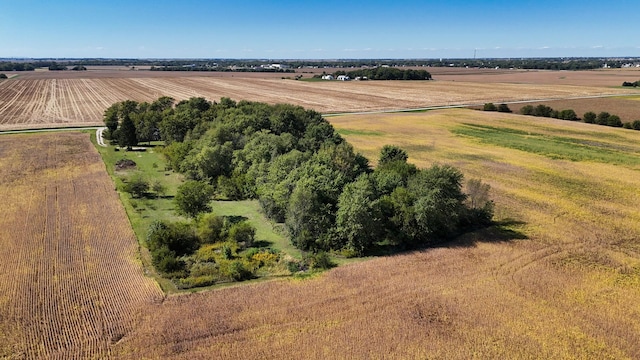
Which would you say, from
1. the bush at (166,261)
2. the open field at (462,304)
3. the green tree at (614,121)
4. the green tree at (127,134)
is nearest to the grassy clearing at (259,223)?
the open field at (462,304)

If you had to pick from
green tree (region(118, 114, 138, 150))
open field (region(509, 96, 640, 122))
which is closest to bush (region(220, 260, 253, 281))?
green tree (region(118, 114, 138, 150))

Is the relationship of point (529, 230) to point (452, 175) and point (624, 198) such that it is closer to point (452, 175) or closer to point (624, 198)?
point (452, 175)

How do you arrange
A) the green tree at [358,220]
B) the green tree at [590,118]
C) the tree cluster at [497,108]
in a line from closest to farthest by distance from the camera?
the green tree at [358,220] < the green tree at [590,118] < the tree cluster at [497,108]

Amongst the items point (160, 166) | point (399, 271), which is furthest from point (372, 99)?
point (399, 271)

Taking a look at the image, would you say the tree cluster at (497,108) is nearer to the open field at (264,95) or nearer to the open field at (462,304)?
the open field at (264,95)

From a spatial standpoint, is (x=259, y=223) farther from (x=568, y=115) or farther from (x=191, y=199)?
(x=568, y=115)

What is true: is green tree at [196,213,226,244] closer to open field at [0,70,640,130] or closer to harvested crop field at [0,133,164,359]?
harvested crop field at [0,133,164,359]
